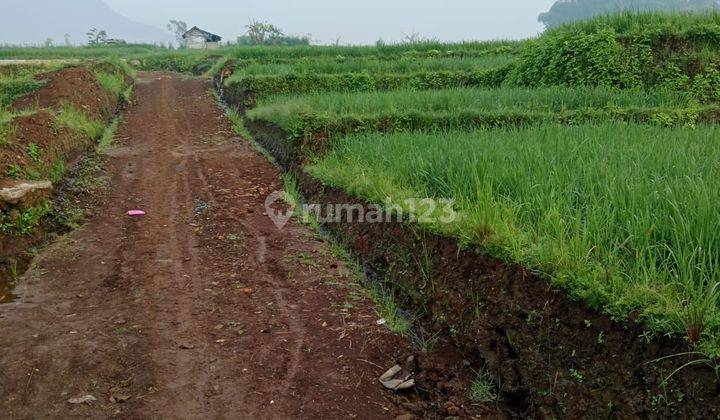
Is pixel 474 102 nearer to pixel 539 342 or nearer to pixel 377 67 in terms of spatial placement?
pixel 539 342

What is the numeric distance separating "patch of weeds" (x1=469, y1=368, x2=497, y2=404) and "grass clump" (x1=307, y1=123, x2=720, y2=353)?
69 cm

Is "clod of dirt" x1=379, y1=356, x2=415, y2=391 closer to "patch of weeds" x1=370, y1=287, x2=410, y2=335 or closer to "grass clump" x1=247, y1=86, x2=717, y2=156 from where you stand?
"patch of weeds" x1=370, y1=287, x2=410, y2=335

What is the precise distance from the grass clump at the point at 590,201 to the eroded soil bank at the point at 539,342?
0.11m

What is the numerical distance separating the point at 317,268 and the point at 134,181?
12.7 feet

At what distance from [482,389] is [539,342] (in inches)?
17.6

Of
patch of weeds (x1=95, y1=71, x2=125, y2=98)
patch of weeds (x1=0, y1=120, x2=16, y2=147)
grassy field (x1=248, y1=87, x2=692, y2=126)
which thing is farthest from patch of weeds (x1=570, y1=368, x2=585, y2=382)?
patch of weeds (x1=95, y1=71, x2=125, y2=98)

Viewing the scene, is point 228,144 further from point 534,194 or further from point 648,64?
point 648,64

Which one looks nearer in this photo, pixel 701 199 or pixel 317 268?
pixel 701 199

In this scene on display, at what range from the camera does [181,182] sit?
24.3ft

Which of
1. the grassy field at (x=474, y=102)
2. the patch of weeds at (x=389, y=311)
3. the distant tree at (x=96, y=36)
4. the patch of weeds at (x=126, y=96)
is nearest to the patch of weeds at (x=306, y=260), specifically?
the patch of weeds at (x=389, y=311)

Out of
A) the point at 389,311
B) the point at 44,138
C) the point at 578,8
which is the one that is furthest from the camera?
the point at 578,8

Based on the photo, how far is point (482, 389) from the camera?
305 centimetres

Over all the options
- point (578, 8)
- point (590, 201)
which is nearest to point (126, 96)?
point (590, 201)

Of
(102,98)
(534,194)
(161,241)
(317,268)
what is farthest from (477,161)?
(102,98)
